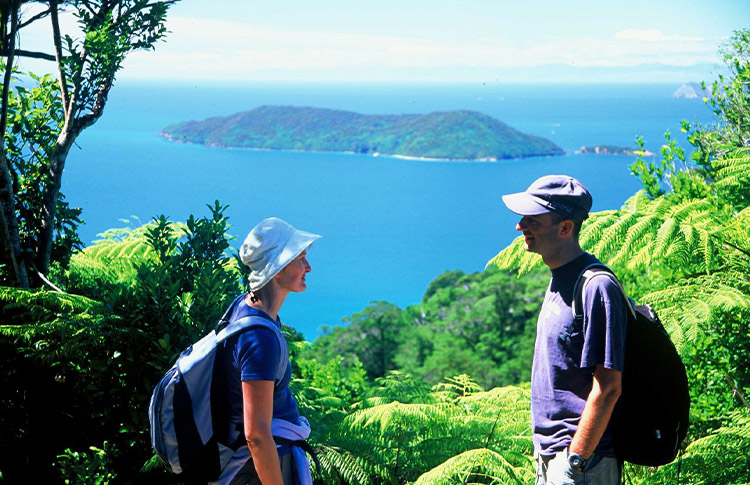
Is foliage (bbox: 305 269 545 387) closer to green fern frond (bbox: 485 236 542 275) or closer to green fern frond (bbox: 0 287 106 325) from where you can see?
green fern frond (bbox: 485 236 542 275)

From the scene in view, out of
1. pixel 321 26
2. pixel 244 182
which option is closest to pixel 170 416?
pixel 244 182

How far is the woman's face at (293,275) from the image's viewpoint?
1.88m

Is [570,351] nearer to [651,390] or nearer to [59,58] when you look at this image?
[651,390]

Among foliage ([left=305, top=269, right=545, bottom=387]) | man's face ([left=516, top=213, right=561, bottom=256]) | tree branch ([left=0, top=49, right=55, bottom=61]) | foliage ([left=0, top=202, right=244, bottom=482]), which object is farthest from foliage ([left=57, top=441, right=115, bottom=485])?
foliage ([left=305, top=269, right=545, bottom=387])

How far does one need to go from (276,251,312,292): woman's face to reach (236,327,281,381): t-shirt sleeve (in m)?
0.19

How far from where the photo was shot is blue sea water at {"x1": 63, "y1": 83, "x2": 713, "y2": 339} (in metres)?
58.8

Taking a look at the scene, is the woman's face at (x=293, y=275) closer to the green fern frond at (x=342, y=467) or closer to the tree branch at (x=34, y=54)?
the green fern frond at (x=342, y=467)

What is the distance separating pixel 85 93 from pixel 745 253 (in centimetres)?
415

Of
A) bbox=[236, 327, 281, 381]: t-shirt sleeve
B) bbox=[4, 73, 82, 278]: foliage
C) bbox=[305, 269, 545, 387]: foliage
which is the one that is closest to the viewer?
bbox=[236, 327, 281, 381]: t-shirt sleeve

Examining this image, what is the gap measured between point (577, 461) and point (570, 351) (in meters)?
0.29

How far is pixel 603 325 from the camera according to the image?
177 centimetres

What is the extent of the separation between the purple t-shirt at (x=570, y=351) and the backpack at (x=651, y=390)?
44mm

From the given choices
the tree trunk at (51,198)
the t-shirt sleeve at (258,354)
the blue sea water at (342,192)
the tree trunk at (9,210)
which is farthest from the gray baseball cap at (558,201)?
the blue sea water at (342,192)

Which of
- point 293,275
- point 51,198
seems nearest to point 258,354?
point 293,275
